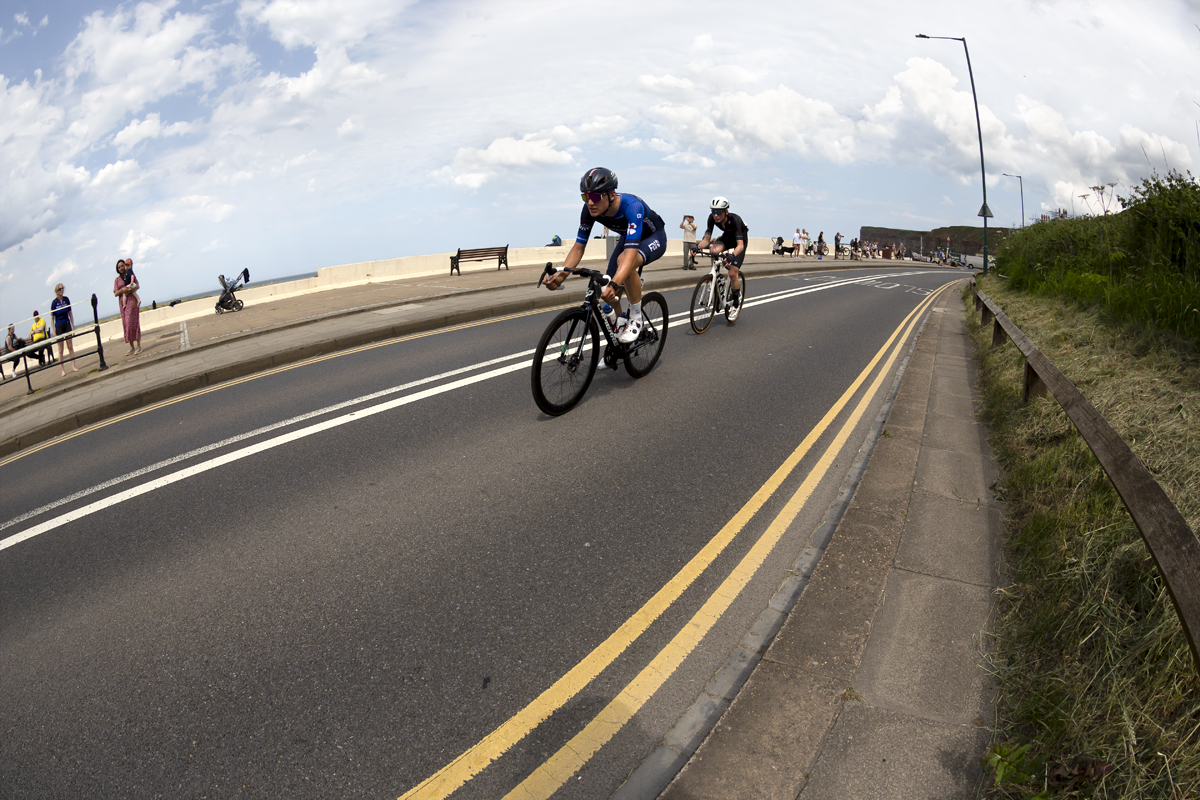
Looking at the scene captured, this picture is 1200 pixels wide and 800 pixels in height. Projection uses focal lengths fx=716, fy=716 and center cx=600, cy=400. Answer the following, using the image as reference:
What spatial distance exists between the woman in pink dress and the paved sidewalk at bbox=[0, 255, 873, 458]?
0.43 meters

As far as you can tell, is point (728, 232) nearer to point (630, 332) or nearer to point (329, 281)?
point (630, 332)

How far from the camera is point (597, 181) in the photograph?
23.1 ft

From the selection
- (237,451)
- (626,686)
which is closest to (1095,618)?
(626,686)

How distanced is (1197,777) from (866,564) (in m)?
2.16

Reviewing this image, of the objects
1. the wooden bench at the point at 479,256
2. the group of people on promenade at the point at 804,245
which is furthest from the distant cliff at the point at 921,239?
the wooden bench at the point at 479,256

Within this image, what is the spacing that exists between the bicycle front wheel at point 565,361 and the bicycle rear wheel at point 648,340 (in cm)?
73

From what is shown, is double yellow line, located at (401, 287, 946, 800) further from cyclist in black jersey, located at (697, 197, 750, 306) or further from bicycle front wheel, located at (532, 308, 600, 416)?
cyclist in black jersey, located at (697, 197, 750, 306)

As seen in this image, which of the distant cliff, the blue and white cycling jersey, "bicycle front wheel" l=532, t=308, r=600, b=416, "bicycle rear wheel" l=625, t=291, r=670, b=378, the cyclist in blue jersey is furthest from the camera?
the distant cliff

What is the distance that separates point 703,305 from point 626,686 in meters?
9.50

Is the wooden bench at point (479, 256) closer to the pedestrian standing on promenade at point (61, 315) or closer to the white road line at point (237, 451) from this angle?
the pedestrian standing on promenade at point (61, 315)

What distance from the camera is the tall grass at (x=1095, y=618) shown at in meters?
2.52

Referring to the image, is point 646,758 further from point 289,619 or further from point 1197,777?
point 289,619

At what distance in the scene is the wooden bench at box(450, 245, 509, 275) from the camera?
2836 centimetres

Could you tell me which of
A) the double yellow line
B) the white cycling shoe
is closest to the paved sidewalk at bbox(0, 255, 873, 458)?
the white cycling shoe
